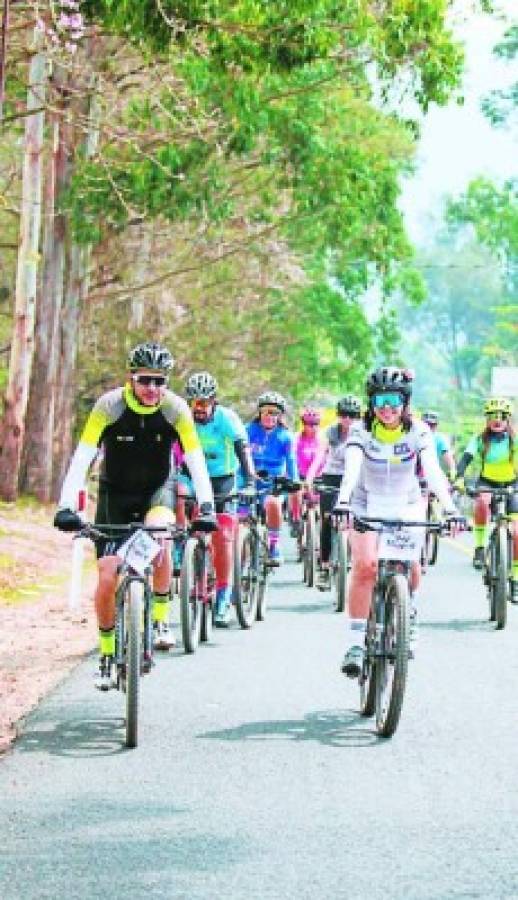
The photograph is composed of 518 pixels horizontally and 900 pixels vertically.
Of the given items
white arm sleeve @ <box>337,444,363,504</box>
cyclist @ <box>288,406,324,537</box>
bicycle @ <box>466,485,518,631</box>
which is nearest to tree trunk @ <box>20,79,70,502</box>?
cyclist @ <box>288,406,324,537</box>

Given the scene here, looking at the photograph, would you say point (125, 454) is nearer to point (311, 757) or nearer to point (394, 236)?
point (311, 757)

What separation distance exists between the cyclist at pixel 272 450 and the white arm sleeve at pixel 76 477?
882 centimetres

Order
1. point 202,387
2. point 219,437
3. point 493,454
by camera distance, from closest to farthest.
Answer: point 202,387 → point 219,437 → point 493,454

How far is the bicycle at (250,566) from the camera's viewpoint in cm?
1712

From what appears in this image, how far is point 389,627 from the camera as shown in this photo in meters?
11.4

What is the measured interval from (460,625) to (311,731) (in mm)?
6814

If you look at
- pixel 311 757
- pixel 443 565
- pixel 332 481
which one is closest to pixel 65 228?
pixel 443 565

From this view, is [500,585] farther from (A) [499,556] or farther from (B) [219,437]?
(B) [219,437]

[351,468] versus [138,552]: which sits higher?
[351,468]

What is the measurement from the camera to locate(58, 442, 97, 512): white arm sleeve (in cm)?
1123

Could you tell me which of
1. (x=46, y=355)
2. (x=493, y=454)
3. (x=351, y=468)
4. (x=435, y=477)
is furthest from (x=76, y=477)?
(x=46, y=355)

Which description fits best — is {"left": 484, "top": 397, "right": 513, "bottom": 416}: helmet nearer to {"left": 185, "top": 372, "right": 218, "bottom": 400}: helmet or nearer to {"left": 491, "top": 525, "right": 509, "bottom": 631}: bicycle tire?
{"left": 491, "top": 525, "right": 509, "bottom": 631}: bicycle tire

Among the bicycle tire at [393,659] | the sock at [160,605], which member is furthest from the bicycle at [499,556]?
the bicycle tire at [393,659]

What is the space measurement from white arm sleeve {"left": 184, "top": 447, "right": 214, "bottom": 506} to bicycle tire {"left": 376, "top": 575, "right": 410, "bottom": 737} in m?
1.09
